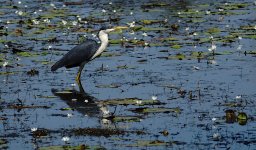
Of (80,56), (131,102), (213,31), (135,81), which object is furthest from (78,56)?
(213,31)

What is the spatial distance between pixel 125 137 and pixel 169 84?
3.85m

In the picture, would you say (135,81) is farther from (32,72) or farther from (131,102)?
(32,72)

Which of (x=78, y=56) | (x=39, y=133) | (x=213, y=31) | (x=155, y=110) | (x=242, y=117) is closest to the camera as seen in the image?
(x=39, y=133)

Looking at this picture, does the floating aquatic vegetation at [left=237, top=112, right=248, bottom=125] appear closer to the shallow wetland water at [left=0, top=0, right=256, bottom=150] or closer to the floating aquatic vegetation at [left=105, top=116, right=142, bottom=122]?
the shallow wetland water at [left=0, top=0, right=256, bottom=150]

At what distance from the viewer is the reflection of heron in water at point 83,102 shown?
12845 millimetres

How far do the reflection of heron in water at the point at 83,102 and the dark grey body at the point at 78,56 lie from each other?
0.70 metres

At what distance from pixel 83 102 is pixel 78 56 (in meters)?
2.19

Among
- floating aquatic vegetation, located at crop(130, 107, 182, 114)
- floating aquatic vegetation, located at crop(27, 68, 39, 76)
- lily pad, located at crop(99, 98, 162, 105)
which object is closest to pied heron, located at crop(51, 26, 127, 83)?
floating aquatic vegetation, located at crop(27, 68, 39, 76)

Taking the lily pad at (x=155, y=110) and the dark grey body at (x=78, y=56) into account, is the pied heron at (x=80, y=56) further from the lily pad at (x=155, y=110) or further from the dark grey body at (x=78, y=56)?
the lily pad at (x=155, y=110)

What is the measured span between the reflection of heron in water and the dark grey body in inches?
27.4

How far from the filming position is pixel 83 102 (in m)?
13.8

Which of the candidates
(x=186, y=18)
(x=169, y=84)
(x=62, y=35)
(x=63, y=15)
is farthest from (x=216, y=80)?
(x=63, y=15)

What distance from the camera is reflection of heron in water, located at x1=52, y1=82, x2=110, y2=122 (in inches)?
506

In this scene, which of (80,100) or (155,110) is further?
(80,100)
